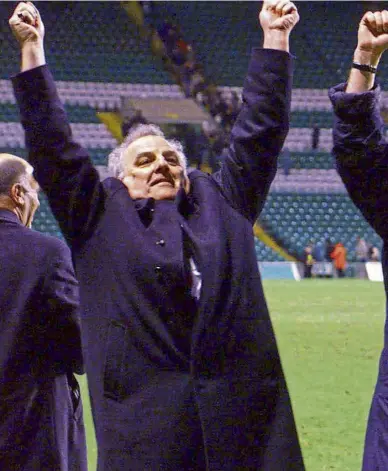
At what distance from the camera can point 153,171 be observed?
2.42m

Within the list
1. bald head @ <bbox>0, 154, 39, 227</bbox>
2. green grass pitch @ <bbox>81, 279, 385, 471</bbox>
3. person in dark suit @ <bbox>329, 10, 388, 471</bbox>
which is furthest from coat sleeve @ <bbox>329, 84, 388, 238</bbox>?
green grass pitch @ <bbox>81, 279, 385, 471</bbox>

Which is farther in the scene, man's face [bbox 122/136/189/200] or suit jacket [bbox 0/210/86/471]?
suit jacket [bbox 0/210/86/471]

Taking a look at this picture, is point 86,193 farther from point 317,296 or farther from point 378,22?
point 317,296

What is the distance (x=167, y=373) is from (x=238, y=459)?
25cm

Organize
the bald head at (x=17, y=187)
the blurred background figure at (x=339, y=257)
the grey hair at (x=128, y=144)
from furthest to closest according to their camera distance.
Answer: the blurred background figure at (x=339, y=257)
the bald head at (x=17, y=187)
the grey hair at (x=128, y=144)

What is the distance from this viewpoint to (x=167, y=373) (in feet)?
7.09

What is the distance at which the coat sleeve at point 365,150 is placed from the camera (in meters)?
2.43

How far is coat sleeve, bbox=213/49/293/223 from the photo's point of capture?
90.9 inches

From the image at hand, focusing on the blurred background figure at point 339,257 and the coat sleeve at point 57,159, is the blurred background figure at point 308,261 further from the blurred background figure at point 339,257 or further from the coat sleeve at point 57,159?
the coat sleeve at point 57,159

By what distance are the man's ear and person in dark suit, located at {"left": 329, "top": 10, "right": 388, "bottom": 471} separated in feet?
3.35

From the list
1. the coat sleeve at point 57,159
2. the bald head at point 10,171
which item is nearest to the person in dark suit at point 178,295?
the coat sleeve at point 57,159

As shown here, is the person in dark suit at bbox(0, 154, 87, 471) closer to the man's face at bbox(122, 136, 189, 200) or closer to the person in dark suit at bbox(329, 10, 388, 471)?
the man's face at bbox(122, 136, 189, 200)

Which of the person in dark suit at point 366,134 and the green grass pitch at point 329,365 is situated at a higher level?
the person in dark suit at point 366,134

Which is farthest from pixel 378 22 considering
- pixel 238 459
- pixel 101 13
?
pixel 101 13
